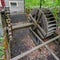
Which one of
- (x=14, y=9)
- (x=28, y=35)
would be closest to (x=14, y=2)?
(x=14, y=9)

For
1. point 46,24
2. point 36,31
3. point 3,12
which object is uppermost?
point 3,12

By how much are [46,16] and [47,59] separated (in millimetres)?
1031

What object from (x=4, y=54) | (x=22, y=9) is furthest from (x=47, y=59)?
(x=22, y=9)

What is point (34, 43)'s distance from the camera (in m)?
3.98

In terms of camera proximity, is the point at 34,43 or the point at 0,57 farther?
the point at 34,43

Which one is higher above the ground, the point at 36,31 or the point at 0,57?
the point at 0,57

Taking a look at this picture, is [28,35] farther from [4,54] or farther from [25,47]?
[4,54]

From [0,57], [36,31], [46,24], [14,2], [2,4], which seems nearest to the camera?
[0,57]

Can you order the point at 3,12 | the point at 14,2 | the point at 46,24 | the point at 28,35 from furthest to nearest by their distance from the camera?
the point at 14,2, the point at 28,35, the point at 46,24, the point at 3,12

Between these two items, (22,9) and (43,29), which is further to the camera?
(22,9)

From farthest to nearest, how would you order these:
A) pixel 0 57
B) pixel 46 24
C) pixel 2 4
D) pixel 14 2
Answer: pixel 14 2
pixel 46 24
pixel 2 4
pixel 0 57

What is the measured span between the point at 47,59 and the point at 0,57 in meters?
2.13

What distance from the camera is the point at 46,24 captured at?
321cm

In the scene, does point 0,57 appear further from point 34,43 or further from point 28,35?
point 28,35
